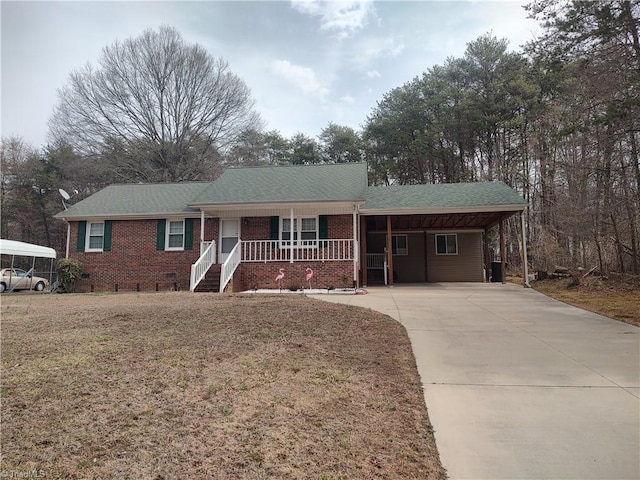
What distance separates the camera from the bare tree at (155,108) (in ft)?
83.9

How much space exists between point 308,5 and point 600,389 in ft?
37.2

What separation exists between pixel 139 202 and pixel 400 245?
1233 centimetres

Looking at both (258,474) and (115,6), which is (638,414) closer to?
(258,474)

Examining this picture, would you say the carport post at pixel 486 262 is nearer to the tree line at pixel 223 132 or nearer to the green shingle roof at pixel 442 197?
the tree line at pixel 223 132

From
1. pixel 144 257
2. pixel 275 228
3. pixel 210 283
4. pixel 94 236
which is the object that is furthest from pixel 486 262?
pixel 94 236

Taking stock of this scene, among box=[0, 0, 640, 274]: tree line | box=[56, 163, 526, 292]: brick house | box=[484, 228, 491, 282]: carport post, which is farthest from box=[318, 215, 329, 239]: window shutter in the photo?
box=[0, 0, 640, 274]: tree line

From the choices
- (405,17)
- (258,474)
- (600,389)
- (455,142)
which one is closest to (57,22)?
(405,17)

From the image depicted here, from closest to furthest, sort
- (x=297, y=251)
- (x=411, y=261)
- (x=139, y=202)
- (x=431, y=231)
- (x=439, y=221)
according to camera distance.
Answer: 1. (x=297, y=251)
2. (x=139, y=202)
3. (x=439, y=221)
4. (x=431, y=231)
5. (x=411, y=261)

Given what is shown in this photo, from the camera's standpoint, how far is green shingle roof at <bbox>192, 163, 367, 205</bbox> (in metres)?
14.0

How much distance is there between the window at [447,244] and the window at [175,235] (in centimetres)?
1188

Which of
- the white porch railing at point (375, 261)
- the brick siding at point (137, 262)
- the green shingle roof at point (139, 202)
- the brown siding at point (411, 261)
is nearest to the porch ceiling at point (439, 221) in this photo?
the brown siding at point (411, 261)

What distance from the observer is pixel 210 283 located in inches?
525

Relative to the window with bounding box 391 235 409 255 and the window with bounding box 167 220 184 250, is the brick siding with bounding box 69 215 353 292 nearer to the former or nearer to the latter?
the window with bounding box 167 220 184 250

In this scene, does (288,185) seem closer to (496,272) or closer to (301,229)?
(301,229)
